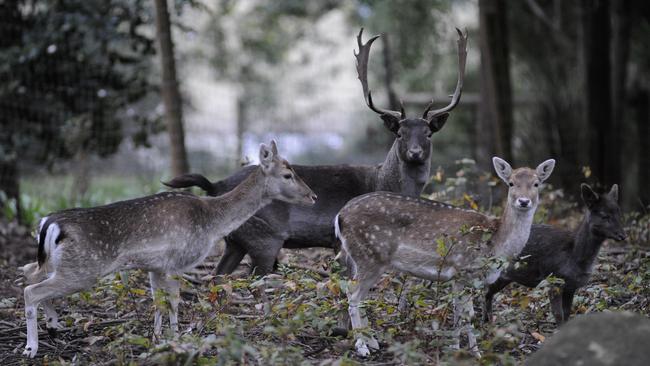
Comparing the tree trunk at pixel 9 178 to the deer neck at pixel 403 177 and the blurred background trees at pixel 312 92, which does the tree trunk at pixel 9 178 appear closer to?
the blurred background trees at pixel 312 92

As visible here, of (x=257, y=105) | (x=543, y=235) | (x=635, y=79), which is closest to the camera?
(x=543, y=235)

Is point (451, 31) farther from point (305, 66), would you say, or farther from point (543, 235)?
point (543, 235)

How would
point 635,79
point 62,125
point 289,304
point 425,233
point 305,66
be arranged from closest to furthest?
point 289,304
point 425,233
point 62,125
point 635,79
point 305,66

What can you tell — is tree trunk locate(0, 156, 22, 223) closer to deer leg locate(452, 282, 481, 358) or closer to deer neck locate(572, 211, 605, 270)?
deer leg locate(452, 282, 481, 358)

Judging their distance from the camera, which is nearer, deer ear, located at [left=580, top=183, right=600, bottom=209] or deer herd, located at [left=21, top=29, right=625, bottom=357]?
deer herd, located at [left=21, top=29, right=625, bottom=357]

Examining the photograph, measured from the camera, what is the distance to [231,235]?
7.89 metres

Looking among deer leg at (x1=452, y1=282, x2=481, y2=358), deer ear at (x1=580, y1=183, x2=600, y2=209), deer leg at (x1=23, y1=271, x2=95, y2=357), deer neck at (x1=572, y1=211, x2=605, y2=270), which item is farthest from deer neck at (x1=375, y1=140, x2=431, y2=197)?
deer leg at (x1=23, y1=271, x2=95, y2=357)

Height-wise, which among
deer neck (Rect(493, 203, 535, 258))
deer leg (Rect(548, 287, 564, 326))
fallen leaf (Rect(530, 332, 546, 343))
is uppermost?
deer neck (Rect(493, 203, 535, 258))

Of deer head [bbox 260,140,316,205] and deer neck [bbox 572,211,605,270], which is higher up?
deer head [bbox 260,140,316,205]

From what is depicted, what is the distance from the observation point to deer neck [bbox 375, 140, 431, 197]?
8.20m

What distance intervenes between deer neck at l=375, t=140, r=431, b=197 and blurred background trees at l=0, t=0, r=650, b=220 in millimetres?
1924

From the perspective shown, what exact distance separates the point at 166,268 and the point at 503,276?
260 cm

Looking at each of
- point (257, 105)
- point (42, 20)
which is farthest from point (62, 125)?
point (257, 105)

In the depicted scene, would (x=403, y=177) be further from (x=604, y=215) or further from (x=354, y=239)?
(x=604, y=215)
